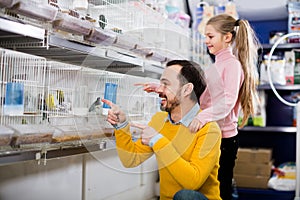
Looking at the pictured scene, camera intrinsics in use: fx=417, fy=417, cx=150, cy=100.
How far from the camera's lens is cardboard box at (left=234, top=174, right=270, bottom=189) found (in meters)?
3.97

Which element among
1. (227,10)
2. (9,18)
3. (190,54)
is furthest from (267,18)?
(9,18)

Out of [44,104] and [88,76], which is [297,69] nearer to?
[88,76]

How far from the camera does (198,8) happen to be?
4.34 m

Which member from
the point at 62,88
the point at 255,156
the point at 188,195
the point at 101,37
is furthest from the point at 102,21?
the point at 255,156

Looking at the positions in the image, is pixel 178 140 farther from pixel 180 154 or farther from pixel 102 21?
pixel 102 21

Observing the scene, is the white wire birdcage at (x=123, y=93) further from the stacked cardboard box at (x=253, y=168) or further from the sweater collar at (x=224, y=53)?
the stacked cardboard box at (x=253, y=168)

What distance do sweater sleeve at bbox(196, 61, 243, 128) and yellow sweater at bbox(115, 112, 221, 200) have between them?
0.45m

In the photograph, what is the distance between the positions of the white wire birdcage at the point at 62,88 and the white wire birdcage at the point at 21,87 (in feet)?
0.28

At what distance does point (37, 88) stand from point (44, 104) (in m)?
0.09

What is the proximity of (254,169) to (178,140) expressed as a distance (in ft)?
7.46

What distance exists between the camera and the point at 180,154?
1.87 metres

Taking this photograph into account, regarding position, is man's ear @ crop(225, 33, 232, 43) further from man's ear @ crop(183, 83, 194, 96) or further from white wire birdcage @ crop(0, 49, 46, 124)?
white wire birdcage @ crop(0, 49, 46, 124)

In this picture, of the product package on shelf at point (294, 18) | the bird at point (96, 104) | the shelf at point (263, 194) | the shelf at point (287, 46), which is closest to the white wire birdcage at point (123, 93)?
the bird at point (96, 104)

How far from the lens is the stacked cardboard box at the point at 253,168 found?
156 inches
